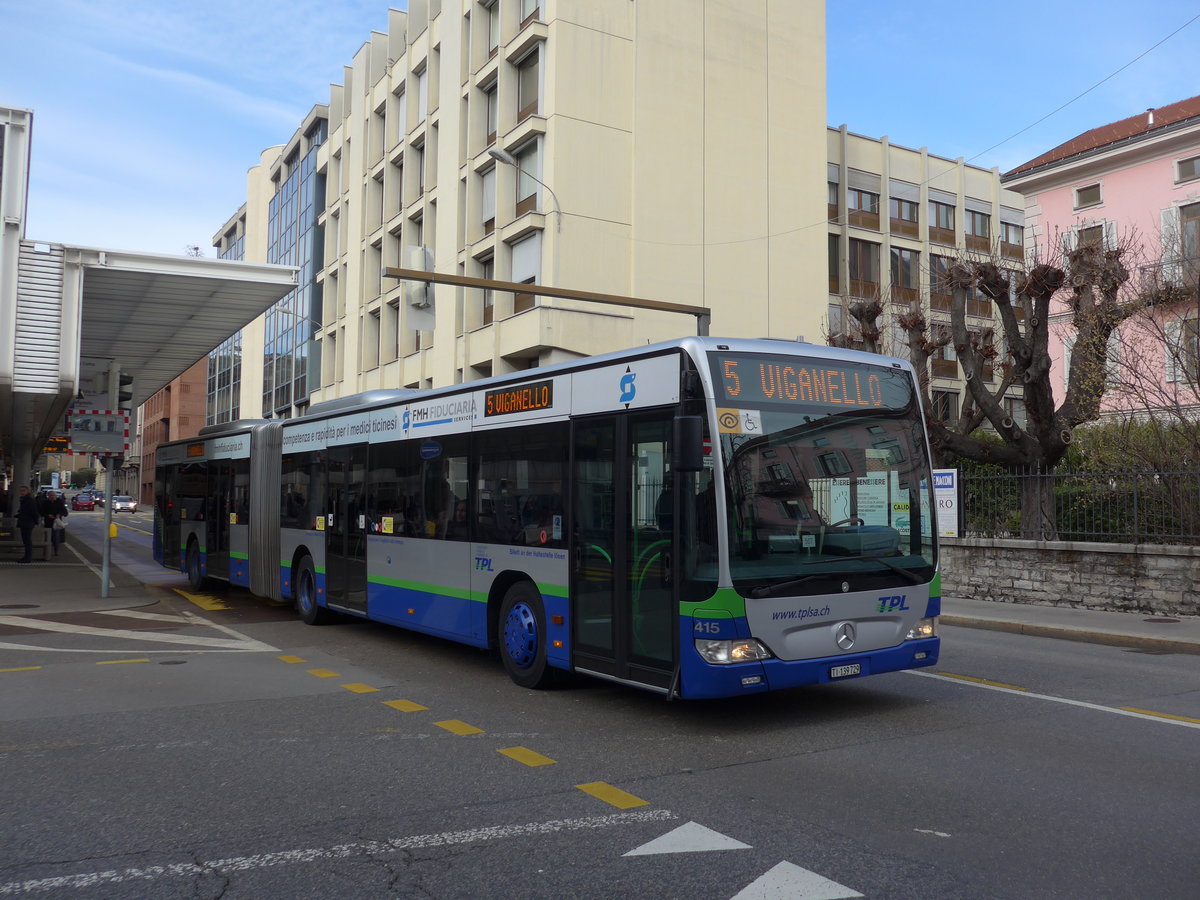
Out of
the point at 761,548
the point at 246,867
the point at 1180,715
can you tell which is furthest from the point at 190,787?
the point at 1180,715

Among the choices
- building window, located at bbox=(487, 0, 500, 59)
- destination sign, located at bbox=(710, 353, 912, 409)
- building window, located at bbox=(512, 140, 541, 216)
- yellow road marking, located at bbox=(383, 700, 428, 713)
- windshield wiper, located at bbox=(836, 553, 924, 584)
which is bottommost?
yellow road marking, located at bbox=(383, 700, 428, 713)

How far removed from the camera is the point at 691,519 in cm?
730

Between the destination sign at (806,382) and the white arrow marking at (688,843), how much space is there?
3242 millimetres

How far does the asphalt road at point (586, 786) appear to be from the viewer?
4605 mm

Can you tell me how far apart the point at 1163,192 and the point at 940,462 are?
2165 centimetres

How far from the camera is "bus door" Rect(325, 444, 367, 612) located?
12.6 meters

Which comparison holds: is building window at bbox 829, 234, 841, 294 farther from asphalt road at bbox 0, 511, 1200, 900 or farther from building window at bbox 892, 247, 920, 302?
asphalt road at bbox 0, 511, 1200, 900

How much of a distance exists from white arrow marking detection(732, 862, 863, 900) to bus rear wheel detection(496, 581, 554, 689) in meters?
4.61

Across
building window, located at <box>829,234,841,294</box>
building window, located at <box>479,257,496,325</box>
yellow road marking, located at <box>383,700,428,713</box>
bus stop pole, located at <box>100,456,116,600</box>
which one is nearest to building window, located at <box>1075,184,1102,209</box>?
building window, located at <box>829,234,841,294</box>

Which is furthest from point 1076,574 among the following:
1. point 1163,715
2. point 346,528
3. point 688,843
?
point 688,843

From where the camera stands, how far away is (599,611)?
27.0ft

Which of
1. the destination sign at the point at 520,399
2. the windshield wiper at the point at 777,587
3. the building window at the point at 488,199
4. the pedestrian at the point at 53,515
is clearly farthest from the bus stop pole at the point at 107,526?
the building window at the point at 488,199

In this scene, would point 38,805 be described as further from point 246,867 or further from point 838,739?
point 838,739

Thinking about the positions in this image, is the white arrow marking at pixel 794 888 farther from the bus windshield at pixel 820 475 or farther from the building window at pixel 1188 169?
the building window at pixel 1188 169
